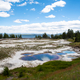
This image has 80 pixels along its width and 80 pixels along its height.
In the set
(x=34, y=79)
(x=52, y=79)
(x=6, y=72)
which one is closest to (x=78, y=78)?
(x=52, y=79)

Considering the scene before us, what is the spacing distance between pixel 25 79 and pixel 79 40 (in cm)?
7056

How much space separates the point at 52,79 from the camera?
11578mm

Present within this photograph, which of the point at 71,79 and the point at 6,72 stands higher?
the point at 71,79

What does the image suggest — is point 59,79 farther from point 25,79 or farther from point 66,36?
point 66,36

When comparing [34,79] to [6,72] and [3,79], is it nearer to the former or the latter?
[3,79]

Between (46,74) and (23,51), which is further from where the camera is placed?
(23,51)

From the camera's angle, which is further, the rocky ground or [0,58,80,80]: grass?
the rocky ground

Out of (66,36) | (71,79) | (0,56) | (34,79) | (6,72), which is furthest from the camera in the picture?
(66,36)

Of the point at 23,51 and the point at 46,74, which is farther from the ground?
the point at 23,51

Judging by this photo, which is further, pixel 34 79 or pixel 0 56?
pixel 0 56

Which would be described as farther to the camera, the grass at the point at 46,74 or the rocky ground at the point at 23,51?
the rocky ground at the point at 23,51

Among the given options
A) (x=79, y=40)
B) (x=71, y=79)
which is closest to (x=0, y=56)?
(x=71, y=79)

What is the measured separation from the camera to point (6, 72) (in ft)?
51.8

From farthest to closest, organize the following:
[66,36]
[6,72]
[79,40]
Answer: [66,36]
[79,40]
[6,72]
